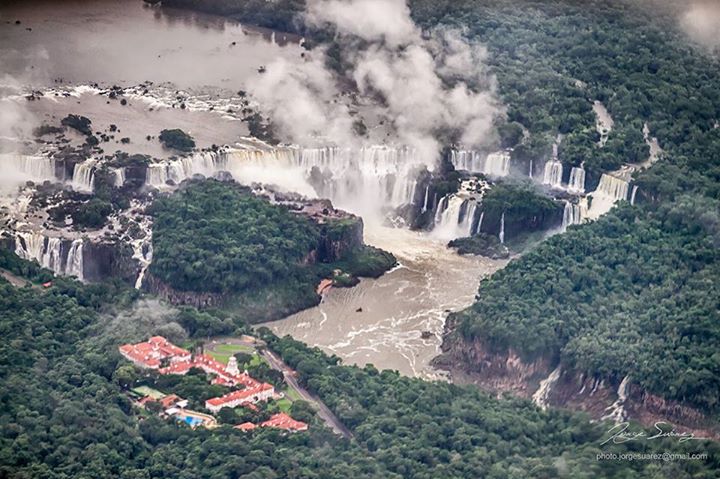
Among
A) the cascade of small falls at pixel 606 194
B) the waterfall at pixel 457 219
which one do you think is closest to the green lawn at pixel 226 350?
the waterfall at pixel 457 219

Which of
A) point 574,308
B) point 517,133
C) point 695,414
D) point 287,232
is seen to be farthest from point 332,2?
point 695,414

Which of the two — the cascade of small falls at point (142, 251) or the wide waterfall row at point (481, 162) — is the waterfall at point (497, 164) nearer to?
the wide waterfall row at point (481, 162)

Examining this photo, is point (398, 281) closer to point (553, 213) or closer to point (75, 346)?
point (553, 213)

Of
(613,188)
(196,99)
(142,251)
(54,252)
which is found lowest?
(54,252)

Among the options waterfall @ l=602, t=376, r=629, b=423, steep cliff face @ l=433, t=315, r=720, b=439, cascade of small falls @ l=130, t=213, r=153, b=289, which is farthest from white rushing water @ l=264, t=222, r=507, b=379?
waterfall @ l=602, t=376, r=629, b=423

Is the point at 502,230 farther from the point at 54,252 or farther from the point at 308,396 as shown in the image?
the point at 308,396

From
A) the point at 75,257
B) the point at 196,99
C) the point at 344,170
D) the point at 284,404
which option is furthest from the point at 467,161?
the point at 284,404

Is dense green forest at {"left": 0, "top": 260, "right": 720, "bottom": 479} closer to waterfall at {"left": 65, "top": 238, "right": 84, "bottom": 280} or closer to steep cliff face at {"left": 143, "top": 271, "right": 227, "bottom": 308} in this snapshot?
steep cliff face at {"left": 143, "top": 271, "right": 227, "bottom": 308}
